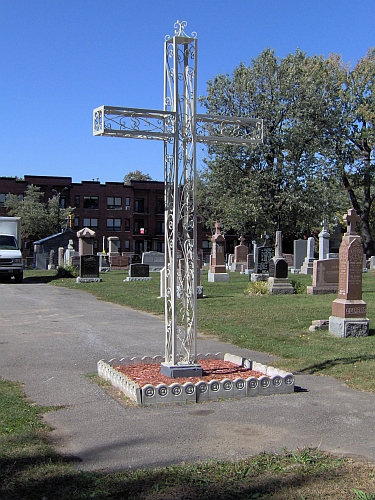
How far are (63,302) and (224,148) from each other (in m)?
21.3

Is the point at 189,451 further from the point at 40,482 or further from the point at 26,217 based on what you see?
the point at 26,217

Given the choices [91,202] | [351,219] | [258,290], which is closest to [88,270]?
[258,290]

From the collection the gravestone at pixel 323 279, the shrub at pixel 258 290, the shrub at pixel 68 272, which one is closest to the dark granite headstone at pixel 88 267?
the shrub at pixel 68 272

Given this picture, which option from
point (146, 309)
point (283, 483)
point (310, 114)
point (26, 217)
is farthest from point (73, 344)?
point (26, 217)

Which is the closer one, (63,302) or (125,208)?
(63,302)

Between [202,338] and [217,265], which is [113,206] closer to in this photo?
[217,265]

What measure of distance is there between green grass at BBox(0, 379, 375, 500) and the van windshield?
992 inches

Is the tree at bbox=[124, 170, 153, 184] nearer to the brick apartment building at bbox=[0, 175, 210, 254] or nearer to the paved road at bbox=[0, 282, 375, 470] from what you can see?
the brick apartment building at bbox=[0, 175, 210, 254]

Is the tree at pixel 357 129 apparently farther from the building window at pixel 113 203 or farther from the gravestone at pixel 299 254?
the building window at pixel 113 203

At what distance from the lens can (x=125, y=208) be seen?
77.4m

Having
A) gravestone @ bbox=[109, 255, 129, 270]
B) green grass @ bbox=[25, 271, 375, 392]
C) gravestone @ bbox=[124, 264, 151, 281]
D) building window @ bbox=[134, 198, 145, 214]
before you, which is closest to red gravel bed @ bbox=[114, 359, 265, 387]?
green grass @ bbox=[25, 271, 375, 392]

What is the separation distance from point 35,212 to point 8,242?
36.9 m

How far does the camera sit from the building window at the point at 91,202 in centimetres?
7581

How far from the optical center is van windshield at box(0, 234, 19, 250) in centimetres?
2958
